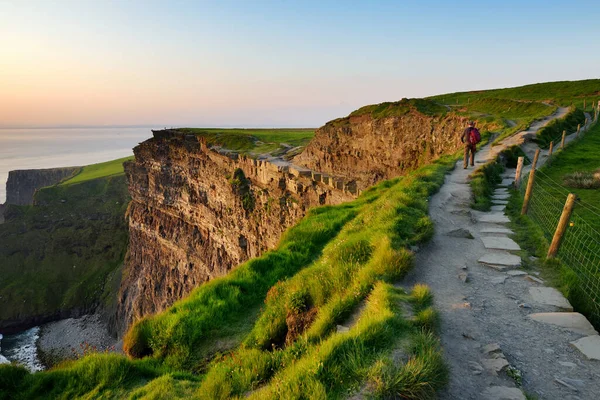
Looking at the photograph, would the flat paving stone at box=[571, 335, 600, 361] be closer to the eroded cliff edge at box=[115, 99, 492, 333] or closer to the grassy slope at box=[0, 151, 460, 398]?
the grassy slope at box=[0, 151, 460, 398]

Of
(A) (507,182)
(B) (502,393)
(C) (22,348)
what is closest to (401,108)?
(A) (507,182)

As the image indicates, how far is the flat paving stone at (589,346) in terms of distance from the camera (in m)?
4.83

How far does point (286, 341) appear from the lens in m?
6.36

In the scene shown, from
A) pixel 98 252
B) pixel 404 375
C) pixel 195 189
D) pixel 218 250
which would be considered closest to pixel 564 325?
pixel 404 375

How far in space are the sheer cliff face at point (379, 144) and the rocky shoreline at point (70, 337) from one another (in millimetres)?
41428

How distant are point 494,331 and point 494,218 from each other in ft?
20.7

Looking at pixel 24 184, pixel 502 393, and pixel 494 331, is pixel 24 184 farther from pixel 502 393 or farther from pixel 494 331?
pixel 502 393

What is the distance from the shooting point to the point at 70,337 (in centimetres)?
5656

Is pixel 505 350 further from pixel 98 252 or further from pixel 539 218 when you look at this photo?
pixel 98 252

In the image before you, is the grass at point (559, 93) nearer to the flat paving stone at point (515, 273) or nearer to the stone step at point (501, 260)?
the stone step at point (501, 260)

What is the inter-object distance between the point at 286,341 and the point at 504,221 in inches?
315

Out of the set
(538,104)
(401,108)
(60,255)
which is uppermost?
(538,104)

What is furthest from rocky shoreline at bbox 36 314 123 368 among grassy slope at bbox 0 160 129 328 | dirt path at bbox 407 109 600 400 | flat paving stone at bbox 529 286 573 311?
flat paving stone at bbox 529 286 573 311

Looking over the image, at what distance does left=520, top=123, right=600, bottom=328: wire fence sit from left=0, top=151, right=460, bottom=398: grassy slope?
3.11m
